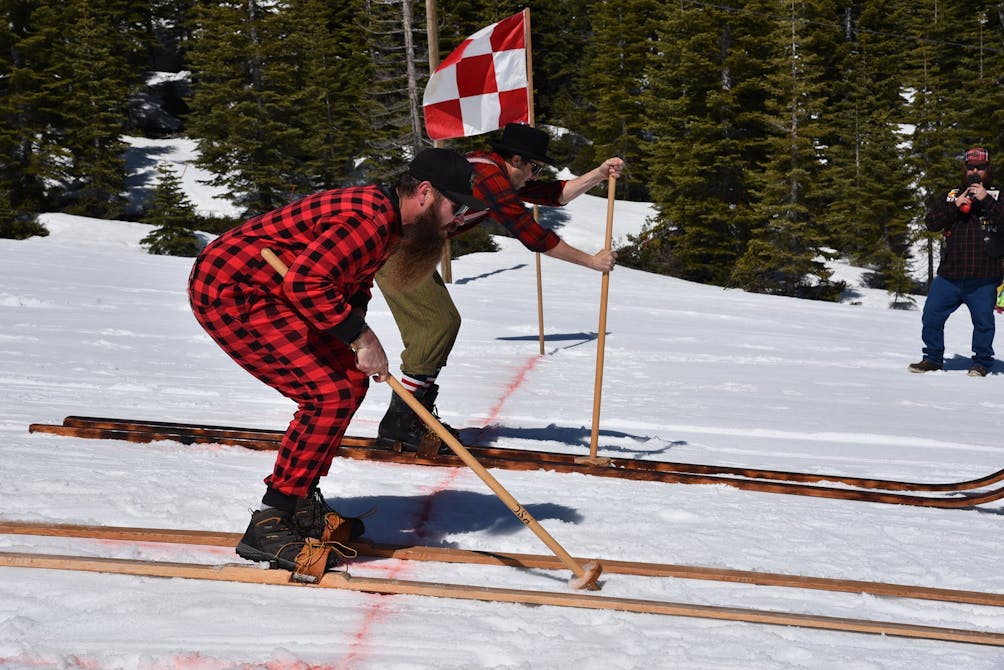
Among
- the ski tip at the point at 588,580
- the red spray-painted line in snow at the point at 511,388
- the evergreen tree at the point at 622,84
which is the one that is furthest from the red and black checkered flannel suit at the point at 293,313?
the evergreen tree at the point at 622,84

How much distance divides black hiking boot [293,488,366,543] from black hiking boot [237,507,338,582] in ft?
0.14

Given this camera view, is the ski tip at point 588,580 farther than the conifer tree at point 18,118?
No

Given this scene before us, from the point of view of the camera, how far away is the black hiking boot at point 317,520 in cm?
317

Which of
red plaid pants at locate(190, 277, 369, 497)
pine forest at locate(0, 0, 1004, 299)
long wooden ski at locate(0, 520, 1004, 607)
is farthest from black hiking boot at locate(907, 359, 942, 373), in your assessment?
pine forest at locate(0, 0, 1004, 299)

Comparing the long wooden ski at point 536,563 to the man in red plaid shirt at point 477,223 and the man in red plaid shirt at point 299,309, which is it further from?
the man in red plaid shirt at point 477,223

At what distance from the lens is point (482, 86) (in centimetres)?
887

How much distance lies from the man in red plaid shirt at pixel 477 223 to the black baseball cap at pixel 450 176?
1303mm

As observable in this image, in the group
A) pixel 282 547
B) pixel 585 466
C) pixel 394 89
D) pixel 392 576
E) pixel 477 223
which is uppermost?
pixel 394 89

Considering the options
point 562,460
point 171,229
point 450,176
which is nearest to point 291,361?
point 450,176

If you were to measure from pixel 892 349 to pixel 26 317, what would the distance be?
1056 cm

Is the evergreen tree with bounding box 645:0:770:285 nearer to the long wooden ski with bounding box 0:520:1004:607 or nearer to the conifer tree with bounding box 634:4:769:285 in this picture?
the conifer tree with bounding box 634:4:769:285

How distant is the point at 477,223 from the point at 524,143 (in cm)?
54

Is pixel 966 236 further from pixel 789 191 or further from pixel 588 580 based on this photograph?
Result: pixel 789 191

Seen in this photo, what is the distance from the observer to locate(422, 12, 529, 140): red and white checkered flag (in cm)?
872
